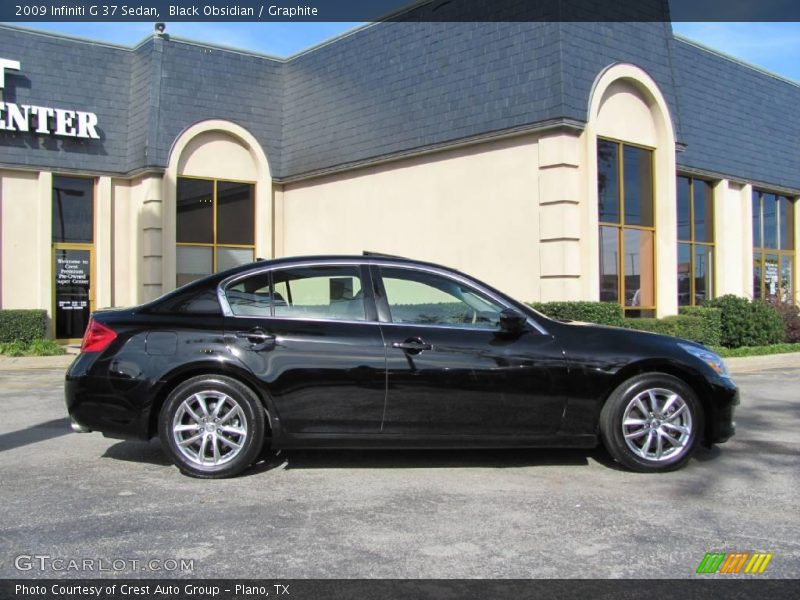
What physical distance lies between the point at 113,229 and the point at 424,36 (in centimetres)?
844

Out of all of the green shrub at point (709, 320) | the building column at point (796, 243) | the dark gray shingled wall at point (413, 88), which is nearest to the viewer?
the dark gray shingled wall at point (413, 88)

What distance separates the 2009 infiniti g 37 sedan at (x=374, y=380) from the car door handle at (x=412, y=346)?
0.01m

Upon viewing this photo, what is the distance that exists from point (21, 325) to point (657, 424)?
13897 mm

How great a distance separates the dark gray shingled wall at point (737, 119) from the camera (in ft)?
56.4

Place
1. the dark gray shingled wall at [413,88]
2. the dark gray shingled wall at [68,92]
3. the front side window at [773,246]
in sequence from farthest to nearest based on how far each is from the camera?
1. the front side window at [773,246]
2. the dark gray shingled wall at [68,92]
3. the dark gray shingled wall at [413,88]

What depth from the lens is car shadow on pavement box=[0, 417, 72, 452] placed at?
21.7 ft

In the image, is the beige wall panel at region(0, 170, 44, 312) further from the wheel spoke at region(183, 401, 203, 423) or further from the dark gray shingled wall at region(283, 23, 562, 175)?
the wheel spoke at region(183, 401, 203, 423)

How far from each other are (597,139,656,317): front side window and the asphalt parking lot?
7759mm

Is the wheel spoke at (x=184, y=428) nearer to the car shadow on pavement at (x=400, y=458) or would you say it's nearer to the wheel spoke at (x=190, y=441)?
the wheel spoke at (x=190, y=441)

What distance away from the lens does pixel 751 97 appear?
62.6ft

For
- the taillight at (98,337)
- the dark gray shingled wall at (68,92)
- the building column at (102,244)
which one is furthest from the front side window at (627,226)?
the building column at (102,244)

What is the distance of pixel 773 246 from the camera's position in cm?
2075

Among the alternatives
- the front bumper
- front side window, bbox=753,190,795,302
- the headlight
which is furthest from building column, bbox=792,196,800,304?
the front bumper

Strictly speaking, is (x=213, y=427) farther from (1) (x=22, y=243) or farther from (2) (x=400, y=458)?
(1) (x=22, y=243)
